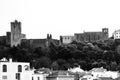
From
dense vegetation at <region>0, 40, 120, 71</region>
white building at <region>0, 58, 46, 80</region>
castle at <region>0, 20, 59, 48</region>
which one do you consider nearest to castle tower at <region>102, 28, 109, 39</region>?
dense vegetation at <region>0, 40, 120, 71</region>

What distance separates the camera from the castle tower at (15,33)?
14057cm

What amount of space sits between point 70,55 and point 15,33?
28.1m

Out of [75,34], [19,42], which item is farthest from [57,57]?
[75,34]

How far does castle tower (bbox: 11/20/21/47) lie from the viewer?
461 ft

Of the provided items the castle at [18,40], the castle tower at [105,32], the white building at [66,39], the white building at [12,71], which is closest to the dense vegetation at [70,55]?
the castle at [18,40]

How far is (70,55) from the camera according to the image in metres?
122

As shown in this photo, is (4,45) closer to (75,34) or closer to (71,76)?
(75,34)

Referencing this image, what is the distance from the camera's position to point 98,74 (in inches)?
3688

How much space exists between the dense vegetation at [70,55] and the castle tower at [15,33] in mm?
4559

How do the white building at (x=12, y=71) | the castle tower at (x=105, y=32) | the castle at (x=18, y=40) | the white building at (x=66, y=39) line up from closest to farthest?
1. the white building at (x=12, y=71)
2. the castle at (x=18, y=40)
3. the white building at (x=66, y=39)
4. the castle tower at (x=105, y=32)

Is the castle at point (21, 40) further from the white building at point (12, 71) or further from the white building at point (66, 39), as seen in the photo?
the white building at point (12, 71)

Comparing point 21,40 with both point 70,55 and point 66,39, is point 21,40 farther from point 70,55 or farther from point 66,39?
point 70,55

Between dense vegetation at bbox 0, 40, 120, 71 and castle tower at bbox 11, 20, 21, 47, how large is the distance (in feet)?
15.0

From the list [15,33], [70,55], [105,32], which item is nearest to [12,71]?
[70,55]
